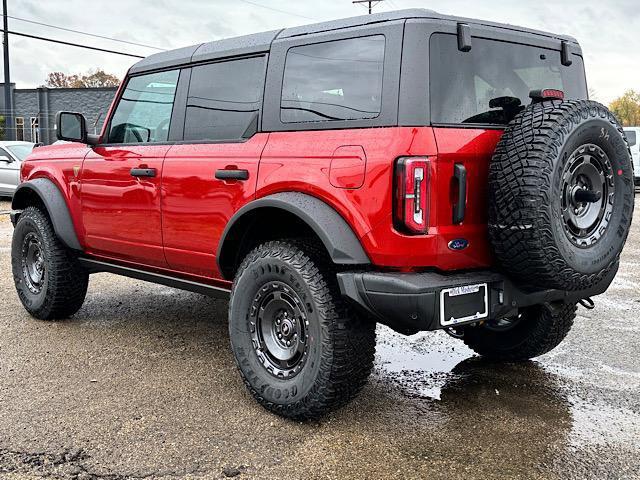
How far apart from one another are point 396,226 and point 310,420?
1106 millimetres

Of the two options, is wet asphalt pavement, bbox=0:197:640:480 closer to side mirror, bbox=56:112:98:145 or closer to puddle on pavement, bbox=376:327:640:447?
puddle on pavement, bbox=376:327:640:447

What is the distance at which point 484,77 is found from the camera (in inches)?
132

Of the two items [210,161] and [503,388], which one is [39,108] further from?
[503,388]

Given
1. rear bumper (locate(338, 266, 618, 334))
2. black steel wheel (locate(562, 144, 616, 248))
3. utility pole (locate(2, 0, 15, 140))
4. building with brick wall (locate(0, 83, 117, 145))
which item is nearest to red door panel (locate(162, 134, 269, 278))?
rear bumper (locate(338, 266, 618, 334))

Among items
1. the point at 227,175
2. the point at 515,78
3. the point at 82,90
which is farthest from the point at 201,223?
the point at 82,90

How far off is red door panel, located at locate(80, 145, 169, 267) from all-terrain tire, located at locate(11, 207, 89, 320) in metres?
0.35

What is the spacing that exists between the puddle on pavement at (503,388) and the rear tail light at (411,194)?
3.92ft

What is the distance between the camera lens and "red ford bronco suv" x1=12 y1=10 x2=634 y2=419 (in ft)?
9.96

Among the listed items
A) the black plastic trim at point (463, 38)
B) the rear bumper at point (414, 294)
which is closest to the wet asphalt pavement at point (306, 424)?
the rear bumper at point (414, 294)

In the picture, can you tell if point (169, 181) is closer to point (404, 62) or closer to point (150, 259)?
point (150, 259)

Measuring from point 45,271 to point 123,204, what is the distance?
45.8 inches

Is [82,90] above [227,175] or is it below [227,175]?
above

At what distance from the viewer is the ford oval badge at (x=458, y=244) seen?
10.2 ft

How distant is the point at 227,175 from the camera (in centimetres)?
377
